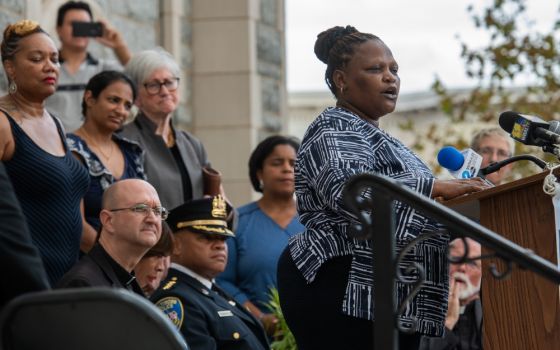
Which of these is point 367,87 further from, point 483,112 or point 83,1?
point 483,112

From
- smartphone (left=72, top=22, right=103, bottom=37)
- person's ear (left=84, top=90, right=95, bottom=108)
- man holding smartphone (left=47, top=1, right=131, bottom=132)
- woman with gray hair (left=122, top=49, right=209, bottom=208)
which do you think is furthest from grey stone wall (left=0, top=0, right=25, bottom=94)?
person's ear (left=84, top=90, right=95, bottom=108)

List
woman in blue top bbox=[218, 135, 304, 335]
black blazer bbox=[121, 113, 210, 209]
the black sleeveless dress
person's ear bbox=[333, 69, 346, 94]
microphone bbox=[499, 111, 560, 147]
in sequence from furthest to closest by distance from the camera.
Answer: woman in blue top bbox=[218, 135, 304, 335] → black blazer bbox=[121, 113, 210, 209] → the black sleeveless dress → person's ear bbox=[333, 69, 346, 94] → microphone bbox=[499, 111, 560, 147]

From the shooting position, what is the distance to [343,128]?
500cm

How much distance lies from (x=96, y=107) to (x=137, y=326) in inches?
146

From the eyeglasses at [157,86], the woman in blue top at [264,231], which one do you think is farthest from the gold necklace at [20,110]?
the woman in blue top at [264,231]

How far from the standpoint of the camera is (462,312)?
7969 mm

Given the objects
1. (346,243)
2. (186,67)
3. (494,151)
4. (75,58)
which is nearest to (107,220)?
(346,243)

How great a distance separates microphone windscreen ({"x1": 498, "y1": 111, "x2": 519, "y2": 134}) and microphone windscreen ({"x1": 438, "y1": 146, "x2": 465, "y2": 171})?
0.89 ft

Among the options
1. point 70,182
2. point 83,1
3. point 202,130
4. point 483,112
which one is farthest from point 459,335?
point 483,112

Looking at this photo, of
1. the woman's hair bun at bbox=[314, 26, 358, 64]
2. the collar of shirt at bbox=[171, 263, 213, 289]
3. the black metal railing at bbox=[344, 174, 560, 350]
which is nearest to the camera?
the black metal railing at bbox=[344, 174, 560, 350]

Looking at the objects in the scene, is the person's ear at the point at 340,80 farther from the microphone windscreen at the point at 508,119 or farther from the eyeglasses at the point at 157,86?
the eyeglasses at the point at 157,86

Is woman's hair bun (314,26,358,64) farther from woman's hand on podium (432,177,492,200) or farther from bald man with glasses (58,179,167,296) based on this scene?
bald man with glasses (58,179,167,296)

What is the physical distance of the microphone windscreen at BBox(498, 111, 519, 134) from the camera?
501 centimetres

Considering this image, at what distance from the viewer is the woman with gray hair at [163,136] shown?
24.2 feet
